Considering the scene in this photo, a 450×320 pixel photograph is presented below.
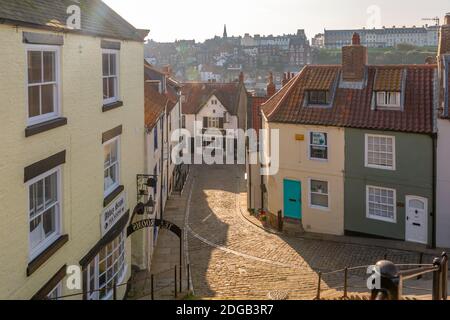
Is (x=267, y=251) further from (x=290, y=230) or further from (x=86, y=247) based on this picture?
(x=86, y=247)

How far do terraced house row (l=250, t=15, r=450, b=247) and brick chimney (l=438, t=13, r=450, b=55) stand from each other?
48 millimetres

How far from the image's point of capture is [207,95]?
5612 cm

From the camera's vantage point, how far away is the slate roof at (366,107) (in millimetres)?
22359

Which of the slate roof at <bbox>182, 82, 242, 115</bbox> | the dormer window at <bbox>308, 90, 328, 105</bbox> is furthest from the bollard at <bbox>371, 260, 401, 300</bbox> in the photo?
the slate roof at <bbox>182, 82, 242, 115</bbox>

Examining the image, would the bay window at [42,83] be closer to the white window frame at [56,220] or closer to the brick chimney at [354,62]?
the white window frame at [56,220]

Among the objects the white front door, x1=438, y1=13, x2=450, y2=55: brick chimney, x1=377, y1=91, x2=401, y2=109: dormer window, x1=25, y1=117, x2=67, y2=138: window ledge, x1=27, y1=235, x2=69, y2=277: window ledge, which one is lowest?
the white front door

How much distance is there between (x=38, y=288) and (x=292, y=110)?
18839 millimetres

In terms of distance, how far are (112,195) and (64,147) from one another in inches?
142

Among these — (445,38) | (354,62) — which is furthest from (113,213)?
(445,38)

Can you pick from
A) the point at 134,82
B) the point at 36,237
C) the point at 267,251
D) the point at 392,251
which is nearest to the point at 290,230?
the point at 267,251

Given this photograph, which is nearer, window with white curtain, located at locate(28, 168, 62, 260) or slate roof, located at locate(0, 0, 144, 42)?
slate roof, located at locate(0, 0, 144, 42)

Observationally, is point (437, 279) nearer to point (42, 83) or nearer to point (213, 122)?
point (42, 83)

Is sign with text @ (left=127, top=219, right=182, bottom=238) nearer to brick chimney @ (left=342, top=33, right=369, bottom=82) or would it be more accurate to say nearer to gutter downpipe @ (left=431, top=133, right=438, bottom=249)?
gutter downpipe @ (left=431, top=133, right=438, bottom=249)

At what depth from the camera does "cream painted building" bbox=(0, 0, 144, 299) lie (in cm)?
809
